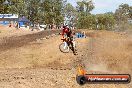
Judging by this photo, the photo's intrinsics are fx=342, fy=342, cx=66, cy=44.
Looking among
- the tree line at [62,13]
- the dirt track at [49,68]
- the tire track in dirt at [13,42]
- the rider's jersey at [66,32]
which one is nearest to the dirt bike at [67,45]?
the rider's jersey at [66,32]

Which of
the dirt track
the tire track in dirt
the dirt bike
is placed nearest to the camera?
the dirt track

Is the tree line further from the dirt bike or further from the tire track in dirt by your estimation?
the dirt bike

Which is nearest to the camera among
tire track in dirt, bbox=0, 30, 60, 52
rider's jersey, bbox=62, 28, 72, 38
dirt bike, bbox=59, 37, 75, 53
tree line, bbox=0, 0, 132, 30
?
rider's jersey, bbox=62, 28, 72, 38

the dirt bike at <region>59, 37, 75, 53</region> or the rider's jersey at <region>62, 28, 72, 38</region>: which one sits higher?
the rider's jersey at <region>62, 28, 72, 38</region>

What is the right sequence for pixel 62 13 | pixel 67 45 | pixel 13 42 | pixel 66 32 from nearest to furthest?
pixel 66 32
pixel 67 45
pixel 13 42
pixel 62 13

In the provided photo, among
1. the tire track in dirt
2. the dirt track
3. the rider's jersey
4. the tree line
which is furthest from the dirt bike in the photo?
the tree line

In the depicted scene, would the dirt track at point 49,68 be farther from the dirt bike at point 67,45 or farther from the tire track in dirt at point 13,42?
the tire track in dirt at point 13,42

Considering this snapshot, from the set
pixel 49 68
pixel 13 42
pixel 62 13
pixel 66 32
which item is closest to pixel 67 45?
pixel 66 32

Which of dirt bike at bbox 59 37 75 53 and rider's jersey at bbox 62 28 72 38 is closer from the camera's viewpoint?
rider's jersey at bbox 62 28 72 38

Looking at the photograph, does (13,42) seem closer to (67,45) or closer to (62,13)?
(67,45)

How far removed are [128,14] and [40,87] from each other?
125742mm

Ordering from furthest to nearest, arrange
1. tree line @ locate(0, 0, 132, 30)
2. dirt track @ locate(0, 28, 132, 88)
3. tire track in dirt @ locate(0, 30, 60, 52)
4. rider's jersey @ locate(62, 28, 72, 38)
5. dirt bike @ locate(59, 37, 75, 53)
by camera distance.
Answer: tree line @ locate(0, 0, 132, 30), tire track in dirt @ locate(0, 30, 60, 52), dirt bike @ locate(59, 37, 75, 53), rider's jersey @ locate(62, 28, 72, 38), dirt track @ locate(0, 28, 132, 88)

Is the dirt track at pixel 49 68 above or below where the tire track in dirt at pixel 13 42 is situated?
above

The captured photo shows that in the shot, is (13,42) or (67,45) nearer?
(67,45)
